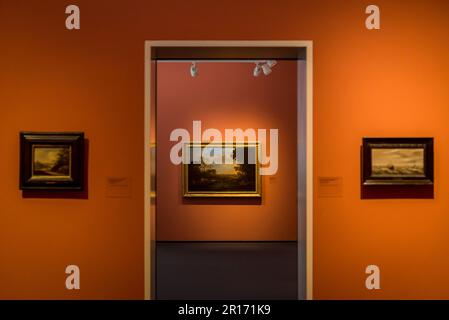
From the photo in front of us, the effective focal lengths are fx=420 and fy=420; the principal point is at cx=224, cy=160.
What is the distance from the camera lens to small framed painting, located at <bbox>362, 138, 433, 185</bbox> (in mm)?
4141

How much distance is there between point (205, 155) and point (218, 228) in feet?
5.89

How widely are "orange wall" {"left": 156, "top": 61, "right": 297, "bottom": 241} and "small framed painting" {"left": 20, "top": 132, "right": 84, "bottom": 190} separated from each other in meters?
6.12

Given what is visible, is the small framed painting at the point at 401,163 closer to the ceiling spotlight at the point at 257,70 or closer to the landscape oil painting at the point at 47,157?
the landscape oil painting at the point at 47,157

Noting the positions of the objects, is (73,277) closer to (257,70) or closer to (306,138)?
(306,138)

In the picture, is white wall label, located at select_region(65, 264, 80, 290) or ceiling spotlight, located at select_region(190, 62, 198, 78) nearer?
white wall label, located at select_region(65, 264, 80, 290)

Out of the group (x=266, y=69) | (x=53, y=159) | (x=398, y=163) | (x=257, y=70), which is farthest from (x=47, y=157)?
(x=257, y=70)

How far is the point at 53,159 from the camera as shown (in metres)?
4.18

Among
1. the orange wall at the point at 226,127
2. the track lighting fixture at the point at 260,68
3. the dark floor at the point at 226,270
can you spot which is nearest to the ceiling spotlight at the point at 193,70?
the track lighting fixture at the point at 260,68

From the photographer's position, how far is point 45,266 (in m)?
4.20

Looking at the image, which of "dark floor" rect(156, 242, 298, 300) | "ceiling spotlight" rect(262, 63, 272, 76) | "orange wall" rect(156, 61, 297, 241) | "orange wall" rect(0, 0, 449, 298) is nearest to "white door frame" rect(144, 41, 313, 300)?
"orange wall" rect(0, 0, 449, 298)

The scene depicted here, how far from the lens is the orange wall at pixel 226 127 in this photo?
10.2 m

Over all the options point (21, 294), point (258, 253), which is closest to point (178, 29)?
point (21, 294)

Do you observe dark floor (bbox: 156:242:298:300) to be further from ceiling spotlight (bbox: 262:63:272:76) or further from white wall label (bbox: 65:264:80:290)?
ceiling spotlight (bbox: 262:63:272:76)
